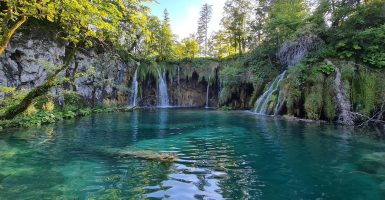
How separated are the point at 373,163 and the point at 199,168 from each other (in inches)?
164

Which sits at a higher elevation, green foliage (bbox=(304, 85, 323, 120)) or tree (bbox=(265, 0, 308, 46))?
tree (bbox=(265, 0, 308, 46))

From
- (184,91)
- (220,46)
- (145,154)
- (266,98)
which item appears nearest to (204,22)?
(220,46)

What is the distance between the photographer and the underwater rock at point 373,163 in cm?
637

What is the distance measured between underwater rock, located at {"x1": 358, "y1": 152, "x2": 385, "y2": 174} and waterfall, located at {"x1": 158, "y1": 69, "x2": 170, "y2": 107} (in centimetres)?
2641

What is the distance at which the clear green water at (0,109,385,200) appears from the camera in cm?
505

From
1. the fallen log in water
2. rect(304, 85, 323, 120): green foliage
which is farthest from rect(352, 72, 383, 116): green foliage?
the fallen log in water

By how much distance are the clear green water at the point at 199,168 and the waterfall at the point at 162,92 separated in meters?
22.0

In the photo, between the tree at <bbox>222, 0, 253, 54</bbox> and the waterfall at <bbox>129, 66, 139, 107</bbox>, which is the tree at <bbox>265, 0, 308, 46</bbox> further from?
the waterfall at <bbox>129, 66, 139, 107</bbox>

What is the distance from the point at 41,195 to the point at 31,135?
7080 mm

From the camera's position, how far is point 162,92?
32938 millimetres

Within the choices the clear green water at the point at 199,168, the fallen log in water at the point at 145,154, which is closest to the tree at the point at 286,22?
the clear green water at the point at 199,168

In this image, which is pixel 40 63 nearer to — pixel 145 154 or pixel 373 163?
pixel 145 154

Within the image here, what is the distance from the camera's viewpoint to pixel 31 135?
36.0 feet

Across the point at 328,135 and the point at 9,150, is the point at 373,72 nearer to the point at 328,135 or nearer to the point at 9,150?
the point at 328,135
